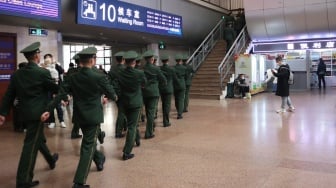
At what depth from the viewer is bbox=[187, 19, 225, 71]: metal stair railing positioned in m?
16.5

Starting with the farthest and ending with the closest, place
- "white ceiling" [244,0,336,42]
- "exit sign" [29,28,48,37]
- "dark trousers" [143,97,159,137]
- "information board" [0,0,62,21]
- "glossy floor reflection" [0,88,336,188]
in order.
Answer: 1. "white ceiling" [244,0,336,42]
2. "exit sign" [29,28,48,37]
3. "information board" [0,0,62,21]
4. "dark trousers" [143,97,159,137]
5. "glossy floor reflection" [0,88,336,188]

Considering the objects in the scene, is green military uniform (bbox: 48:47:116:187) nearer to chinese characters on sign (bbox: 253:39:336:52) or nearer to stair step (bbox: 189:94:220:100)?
stair step (bbox: 189:94:220:100)

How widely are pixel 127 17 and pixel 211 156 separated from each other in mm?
7185

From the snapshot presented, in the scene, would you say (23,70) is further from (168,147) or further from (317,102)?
(317,102)

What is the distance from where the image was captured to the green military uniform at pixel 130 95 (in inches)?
198

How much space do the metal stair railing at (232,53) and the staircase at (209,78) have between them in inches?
12.1

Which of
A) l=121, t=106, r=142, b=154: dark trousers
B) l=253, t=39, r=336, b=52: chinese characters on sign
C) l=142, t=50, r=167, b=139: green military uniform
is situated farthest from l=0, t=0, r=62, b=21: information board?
l=253, t=39, r=336, b=52: chinese characters on sign

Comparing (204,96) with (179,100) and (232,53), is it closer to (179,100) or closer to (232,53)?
(232,53)

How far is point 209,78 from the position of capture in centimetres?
1520

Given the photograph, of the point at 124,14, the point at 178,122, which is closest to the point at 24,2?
the point at 124,14

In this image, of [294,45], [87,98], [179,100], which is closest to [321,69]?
[294,45]

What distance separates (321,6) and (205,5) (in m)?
5.23

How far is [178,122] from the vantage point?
819 cm

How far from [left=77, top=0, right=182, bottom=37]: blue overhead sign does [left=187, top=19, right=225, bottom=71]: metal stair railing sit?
2821 millimetres
